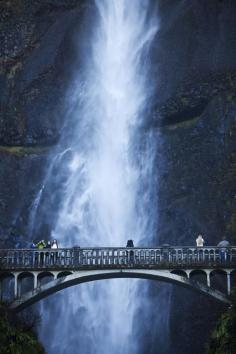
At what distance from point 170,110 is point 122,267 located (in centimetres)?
2309

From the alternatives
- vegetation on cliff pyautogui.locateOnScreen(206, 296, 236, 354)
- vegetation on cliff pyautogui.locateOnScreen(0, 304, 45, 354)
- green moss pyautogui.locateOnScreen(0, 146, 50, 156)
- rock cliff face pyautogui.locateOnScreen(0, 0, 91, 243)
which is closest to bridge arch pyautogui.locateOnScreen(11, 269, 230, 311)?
vegetation on cliff pyautogui.locateOnScreen(0, 304, 45, 354)

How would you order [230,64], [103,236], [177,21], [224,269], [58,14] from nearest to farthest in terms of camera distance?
[224,269] < [103,236] < [230,64] < [177,21] < [58,14]

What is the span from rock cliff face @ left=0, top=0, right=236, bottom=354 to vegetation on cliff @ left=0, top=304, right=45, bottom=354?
13.7m

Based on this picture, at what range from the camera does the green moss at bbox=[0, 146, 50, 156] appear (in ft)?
218

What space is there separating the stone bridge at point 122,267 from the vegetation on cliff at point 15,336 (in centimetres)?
190

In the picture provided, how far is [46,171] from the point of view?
64.4 m

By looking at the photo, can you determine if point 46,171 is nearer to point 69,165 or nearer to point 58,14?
point 69,165

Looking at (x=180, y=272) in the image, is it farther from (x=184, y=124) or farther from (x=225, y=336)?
(x=184, y=124)

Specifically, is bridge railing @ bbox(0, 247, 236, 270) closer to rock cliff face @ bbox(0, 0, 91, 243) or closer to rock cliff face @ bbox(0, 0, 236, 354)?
rock cliff face @ bbox(0, 0, 236, 354)

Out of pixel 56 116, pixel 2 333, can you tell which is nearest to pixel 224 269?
pixel 2 333

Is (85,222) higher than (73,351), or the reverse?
(85,222)

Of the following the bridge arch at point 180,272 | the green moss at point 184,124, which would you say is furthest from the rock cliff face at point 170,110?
the bridge arch at point 180,272

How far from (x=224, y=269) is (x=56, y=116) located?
2873 centimetres

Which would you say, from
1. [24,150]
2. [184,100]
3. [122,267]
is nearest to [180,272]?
[122,267]
